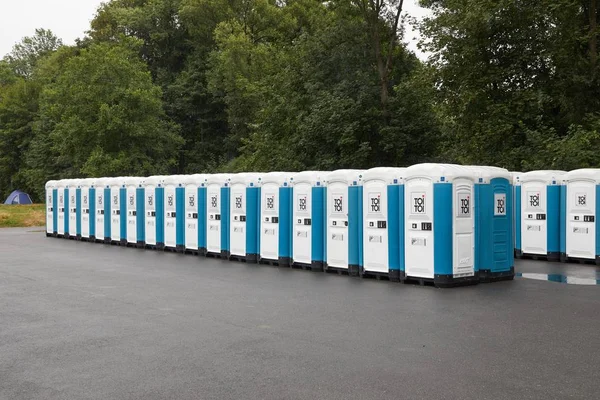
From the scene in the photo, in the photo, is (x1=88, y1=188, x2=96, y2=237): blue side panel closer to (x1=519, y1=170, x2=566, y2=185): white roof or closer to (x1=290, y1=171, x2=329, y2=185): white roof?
(x1=290, y1=171, x2=329, y2=185): white roof

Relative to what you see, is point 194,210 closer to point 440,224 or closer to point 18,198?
point 440,224

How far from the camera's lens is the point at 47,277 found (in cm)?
1382

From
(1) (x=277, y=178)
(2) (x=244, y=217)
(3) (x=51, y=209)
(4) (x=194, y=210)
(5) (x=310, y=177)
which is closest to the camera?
(5) (x=310, y=177)

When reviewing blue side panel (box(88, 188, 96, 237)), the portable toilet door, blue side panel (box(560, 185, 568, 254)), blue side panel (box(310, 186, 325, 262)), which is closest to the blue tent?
the portable toilet door

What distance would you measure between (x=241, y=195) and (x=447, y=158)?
13.3 meters

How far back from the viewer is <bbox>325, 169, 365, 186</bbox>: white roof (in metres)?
13.7

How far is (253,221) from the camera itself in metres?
16.5

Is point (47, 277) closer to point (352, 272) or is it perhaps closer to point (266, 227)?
point (266, 227)

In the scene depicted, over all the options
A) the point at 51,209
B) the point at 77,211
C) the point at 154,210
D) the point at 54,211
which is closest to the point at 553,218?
the point at 154,210

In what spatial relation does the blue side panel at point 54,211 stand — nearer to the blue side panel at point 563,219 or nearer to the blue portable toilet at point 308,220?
the blue portable toilet at point 308,220

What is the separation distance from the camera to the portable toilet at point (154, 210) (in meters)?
19.9

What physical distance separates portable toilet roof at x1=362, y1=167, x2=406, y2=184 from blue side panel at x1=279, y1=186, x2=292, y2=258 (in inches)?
103

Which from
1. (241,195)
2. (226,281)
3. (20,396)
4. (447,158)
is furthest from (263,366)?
(447,158)

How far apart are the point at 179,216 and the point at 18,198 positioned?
49.2 m
